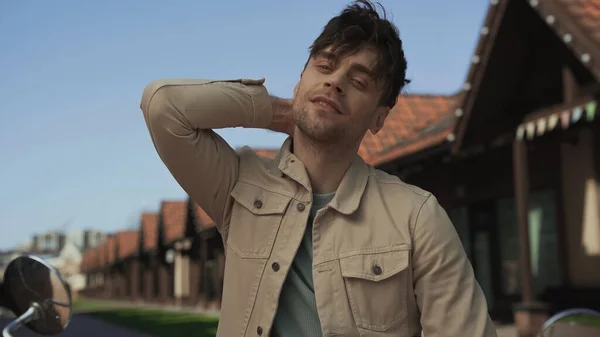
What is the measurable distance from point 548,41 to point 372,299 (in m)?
11.1

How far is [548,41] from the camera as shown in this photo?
12.3 meters

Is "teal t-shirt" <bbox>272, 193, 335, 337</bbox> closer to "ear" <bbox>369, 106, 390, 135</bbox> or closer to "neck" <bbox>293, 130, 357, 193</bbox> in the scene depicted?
"neck" <bbox>293, 130, 357, 193</bbox>

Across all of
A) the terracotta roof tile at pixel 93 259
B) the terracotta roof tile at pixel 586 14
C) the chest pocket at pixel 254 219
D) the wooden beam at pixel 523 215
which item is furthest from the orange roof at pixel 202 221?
the terracotta roof tile at pixel 93 259

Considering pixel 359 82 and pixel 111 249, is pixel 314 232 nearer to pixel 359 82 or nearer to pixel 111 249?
pixel 359 82

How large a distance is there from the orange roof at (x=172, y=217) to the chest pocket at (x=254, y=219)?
126 feet

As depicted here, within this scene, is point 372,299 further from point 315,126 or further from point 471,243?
point 471,243

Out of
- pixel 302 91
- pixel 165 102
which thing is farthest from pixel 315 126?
pixel 165 102

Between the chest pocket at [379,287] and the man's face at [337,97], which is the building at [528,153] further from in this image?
the chest pocket at [379,287]

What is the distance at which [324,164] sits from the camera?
86.4 inches

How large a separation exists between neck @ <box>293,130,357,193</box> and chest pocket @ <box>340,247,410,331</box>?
263mm

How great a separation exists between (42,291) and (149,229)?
159 feet

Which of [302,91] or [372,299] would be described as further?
[302,91]

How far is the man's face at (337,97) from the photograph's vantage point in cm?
211

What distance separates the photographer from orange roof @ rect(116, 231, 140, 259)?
6061 centimetres
